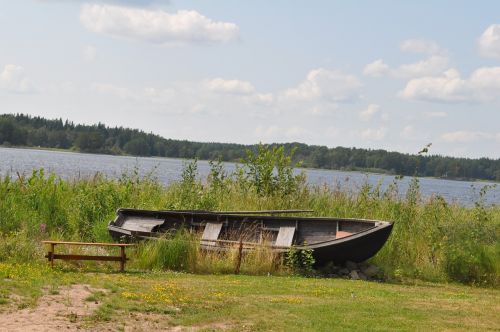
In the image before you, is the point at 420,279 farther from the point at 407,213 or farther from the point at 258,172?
the point at 258,172

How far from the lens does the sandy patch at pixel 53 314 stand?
365 inches

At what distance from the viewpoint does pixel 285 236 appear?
17938 mm

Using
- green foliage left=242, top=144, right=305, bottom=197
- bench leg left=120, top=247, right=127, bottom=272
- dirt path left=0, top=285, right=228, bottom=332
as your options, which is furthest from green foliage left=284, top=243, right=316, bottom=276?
dirt path left=0, top=285, right=228, bottom=332

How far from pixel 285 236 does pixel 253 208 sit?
354cm

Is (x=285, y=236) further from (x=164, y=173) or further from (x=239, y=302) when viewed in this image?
(x=164, y=173)

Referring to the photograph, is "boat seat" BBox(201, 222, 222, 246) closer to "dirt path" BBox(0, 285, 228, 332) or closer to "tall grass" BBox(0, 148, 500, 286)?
"tall grass" BBox(0, 148, 500, 286)

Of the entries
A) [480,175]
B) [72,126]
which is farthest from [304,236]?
[72,126]

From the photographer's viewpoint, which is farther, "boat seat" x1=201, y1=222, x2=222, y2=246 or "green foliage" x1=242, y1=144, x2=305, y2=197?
"green foliage" x1=242, y1=144, x2=305, y2=197

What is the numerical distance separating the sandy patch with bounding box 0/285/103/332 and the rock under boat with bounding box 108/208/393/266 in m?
5.76

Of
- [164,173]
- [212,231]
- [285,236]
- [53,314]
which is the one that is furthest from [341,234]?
[164,173]

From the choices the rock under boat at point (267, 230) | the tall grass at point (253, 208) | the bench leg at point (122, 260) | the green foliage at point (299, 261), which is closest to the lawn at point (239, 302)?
the bench leg at point (122, 260)

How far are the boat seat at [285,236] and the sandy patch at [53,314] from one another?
681 centimetres

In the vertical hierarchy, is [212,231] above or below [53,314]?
above

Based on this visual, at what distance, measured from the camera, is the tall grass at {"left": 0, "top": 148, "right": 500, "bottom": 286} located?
53.4 feet
